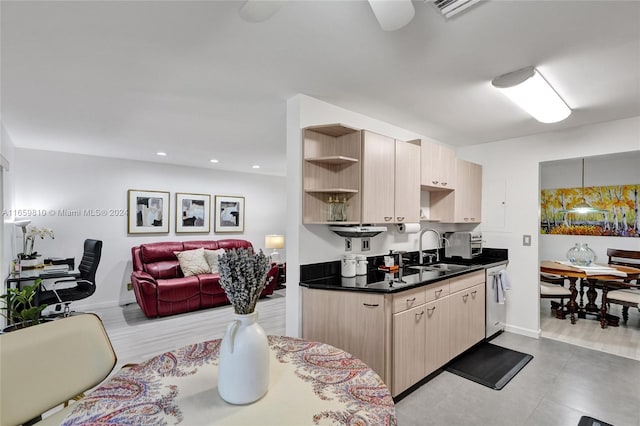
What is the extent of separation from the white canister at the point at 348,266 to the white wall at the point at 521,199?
2.33 m

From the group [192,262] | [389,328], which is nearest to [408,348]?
[389,328]

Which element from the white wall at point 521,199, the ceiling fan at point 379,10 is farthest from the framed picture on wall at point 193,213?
the ceiling fan at point 379,10

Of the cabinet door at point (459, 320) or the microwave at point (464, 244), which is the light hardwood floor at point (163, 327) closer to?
the cabinet door at point (459, 320)

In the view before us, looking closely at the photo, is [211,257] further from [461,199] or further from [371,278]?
[461,199]

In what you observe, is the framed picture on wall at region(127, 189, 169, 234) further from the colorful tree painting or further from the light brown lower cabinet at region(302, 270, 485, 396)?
the colorful tree painting

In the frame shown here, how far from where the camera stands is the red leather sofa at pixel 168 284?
433 cm

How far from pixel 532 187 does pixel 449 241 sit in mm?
1146

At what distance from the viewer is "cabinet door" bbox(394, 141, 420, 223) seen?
282 centimetres

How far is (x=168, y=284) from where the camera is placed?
14.5 feet

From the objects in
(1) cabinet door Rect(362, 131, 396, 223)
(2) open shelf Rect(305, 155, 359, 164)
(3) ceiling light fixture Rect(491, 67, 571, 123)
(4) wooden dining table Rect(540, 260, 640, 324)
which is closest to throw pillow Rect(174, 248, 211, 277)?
(2) open shelf Rect(305, 155, 359, 164)

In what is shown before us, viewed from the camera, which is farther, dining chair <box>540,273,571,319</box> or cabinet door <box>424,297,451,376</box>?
dining chair <box>540,273,571,319</box>

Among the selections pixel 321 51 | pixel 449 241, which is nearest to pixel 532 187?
pixel 449 241

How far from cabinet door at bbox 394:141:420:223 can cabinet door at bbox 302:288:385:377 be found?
92 centimetres

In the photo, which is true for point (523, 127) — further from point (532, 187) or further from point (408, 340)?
point (408, 340)
